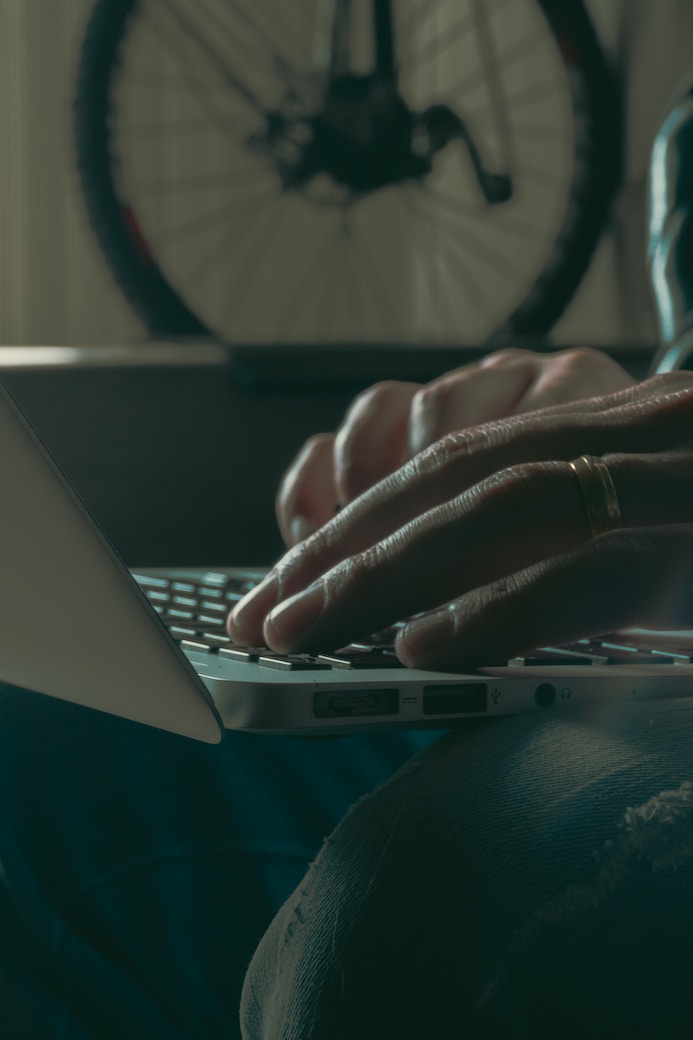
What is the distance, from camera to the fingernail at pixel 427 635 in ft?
1.19

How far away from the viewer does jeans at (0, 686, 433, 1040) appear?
1.38ft

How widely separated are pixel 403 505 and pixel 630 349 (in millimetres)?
911

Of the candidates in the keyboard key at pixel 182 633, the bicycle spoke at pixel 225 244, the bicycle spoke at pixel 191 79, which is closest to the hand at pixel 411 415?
the keyboard key at pixel 182 633

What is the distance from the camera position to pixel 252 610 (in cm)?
43

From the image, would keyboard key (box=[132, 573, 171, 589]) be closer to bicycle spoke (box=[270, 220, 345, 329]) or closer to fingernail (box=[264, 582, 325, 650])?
fingernail (box=[264, 582, 325, 650])

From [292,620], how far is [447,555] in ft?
0.20

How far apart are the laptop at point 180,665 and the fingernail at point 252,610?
0.01 meters

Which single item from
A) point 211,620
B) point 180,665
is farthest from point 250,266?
point 180,665

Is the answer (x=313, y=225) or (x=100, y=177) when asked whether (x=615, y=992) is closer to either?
(x=100, y=177)

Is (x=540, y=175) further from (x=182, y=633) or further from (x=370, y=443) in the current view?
(x=182, y=633)

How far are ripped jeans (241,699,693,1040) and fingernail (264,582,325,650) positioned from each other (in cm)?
9

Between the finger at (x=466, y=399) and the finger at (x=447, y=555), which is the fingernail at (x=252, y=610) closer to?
the finger at (x=447, y=555)

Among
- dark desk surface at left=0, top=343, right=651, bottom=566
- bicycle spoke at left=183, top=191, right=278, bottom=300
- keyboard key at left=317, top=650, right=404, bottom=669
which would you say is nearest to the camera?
keyboard key at left=317, top=650, right=404, bottom=669

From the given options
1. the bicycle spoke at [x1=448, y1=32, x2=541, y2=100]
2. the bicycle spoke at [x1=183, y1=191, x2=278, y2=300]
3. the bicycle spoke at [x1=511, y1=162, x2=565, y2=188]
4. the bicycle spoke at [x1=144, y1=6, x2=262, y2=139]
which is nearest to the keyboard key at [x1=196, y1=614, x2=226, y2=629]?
the bicycle spoke at [x1=144, y1=6, x2=262, y2=139]
